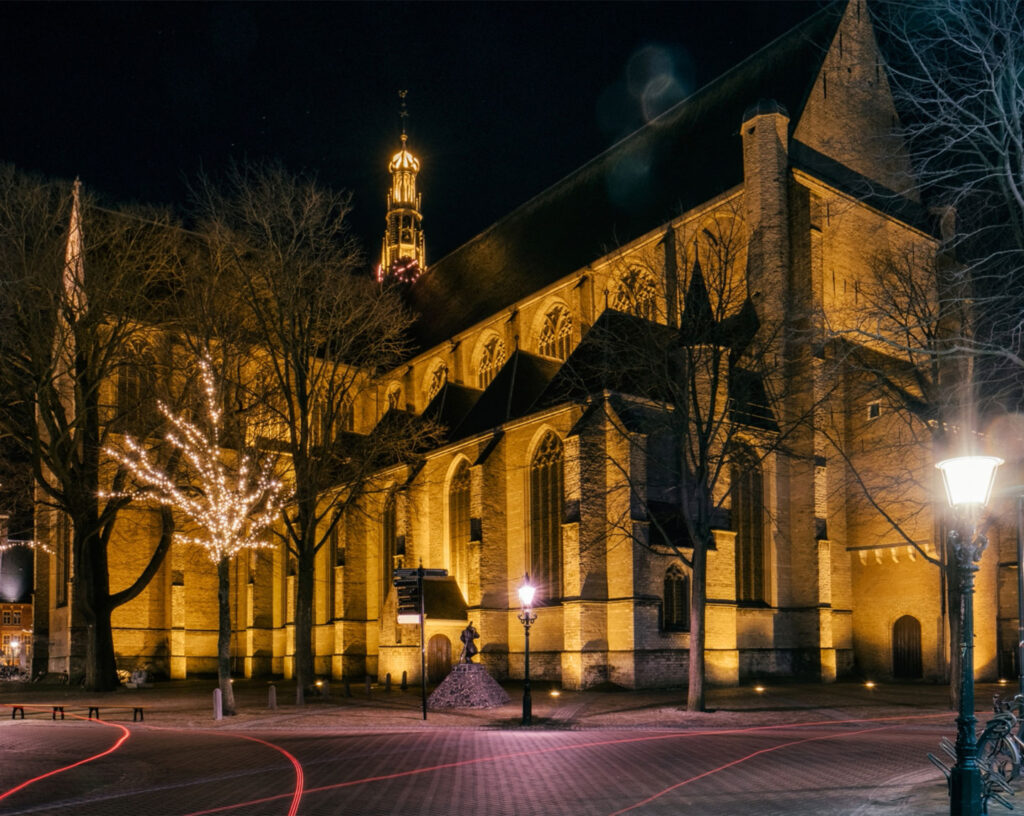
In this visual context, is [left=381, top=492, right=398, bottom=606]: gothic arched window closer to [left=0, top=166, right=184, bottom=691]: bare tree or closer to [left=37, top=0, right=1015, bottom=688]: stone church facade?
[left=37, top=0, right=1015, bottom=688]: stone church facade

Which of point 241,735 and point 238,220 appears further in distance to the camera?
point 238,220

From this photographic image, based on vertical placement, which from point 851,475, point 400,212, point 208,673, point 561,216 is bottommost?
point 208,673

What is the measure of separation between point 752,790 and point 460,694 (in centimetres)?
1268

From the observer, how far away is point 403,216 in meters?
64.9

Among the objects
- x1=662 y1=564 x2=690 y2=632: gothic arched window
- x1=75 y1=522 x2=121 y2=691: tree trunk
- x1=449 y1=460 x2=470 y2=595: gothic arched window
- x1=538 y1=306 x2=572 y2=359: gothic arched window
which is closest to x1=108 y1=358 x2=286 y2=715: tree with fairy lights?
x1=75 y1=522 x2=121 y2=691: tree trunk

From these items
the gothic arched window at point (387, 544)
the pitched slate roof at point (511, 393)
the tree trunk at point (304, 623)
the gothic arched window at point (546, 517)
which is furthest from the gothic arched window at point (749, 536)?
the gothic arched window at point (387, 544)

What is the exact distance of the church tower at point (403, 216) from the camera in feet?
209

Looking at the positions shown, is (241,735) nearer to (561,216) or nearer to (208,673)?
(208,673)

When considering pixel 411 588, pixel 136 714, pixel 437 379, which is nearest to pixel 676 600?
pixel 411 588

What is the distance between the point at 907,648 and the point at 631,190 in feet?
61.9

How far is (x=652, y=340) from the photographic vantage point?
2211 cm

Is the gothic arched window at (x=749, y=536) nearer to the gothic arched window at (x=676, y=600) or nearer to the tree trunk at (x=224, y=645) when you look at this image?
the gothic arched window at (x=676, y=600)

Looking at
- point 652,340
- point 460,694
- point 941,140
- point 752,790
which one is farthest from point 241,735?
point 941,140

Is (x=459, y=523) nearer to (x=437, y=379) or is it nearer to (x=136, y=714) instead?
(x=437, y=379)
